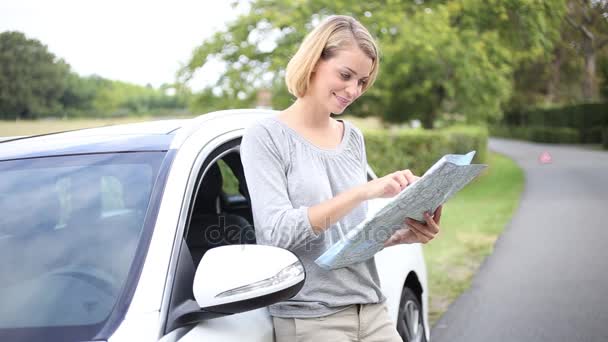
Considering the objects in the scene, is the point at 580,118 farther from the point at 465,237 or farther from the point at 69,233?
the point at 69,233

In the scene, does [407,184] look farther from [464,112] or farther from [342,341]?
[464,112]

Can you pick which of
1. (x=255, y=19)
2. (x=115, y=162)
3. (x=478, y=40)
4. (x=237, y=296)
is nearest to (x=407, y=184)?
(x=237, y=296)

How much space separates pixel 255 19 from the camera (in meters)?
15.7

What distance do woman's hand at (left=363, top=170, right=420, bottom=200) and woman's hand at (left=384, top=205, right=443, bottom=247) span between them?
256 mm

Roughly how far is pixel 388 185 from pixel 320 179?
0.24 m

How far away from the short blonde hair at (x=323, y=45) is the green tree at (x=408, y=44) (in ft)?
35.5

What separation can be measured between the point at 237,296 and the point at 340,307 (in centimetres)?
49

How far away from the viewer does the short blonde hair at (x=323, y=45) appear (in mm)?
2094

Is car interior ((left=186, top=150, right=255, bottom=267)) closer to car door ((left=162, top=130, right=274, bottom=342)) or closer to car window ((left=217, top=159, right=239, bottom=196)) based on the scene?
car window ((left=217, top=159, right=239, bottom=196))

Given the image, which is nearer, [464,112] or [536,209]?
[536,209]

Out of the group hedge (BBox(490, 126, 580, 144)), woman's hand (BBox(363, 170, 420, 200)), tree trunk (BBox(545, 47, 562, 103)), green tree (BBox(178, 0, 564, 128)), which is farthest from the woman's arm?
tree trunk (BBox(545, 47, 562, 103))

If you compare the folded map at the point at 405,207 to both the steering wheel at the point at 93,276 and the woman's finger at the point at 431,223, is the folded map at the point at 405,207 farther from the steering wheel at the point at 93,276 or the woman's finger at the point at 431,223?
the steering wheel at the point at 93,276

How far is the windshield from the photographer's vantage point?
5.95ft

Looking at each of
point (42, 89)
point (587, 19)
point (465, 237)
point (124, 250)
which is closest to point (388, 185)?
point (124, 250)
